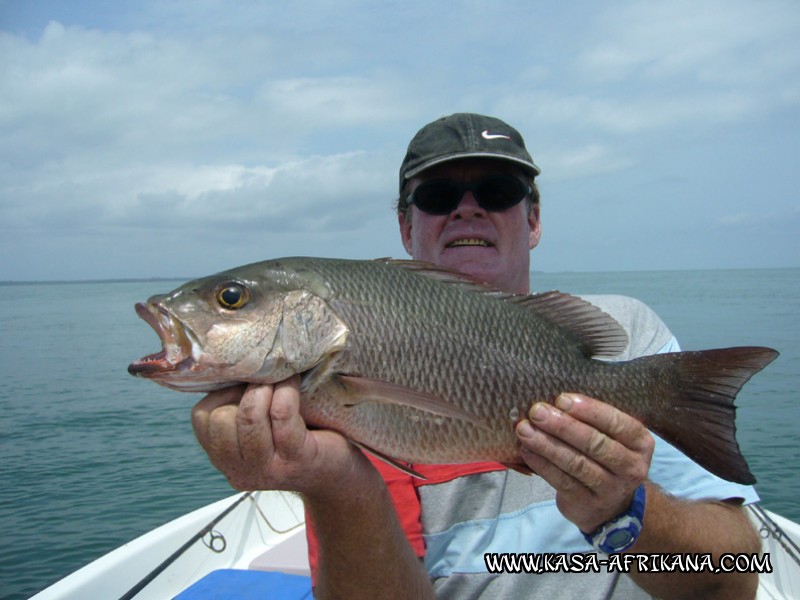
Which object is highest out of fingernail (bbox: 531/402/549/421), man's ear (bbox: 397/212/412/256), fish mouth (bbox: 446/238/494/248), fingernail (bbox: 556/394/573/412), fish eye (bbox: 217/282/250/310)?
man's ear (bbox: 397/212/412/256)

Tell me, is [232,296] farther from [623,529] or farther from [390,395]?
[623,529]

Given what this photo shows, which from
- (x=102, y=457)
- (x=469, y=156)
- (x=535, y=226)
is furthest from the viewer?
(x=102, y=457)

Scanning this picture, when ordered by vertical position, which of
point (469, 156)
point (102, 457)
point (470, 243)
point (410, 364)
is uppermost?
point (469, 156)

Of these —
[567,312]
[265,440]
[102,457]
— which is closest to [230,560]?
[265,440]

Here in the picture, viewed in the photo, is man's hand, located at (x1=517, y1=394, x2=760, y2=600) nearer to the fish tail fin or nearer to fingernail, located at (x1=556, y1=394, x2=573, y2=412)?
fingernail, located at (x1=556, y1=394, x2=573, y2=412)

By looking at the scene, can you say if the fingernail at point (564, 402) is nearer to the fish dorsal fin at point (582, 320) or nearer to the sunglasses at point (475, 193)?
the fish dorsal fin at point (582, 320)

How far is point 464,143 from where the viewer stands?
325 centimetres

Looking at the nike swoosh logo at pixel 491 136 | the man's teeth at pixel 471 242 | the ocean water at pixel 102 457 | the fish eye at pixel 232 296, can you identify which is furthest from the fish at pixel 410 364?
the ocean water at pixel 102 457

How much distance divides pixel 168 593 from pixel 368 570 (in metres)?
2.65

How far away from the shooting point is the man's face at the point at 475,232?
3352 mm

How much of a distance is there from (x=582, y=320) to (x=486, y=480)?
950 millimetres

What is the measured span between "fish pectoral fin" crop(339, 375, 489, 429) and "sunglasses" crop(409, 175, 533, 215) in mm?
1695

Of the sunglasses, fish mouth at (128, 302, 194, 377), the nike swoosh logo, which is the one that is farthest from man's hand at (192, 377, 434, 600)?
the nike swoosh logo

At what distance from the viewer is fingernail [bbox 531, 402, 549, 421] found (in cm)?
192
